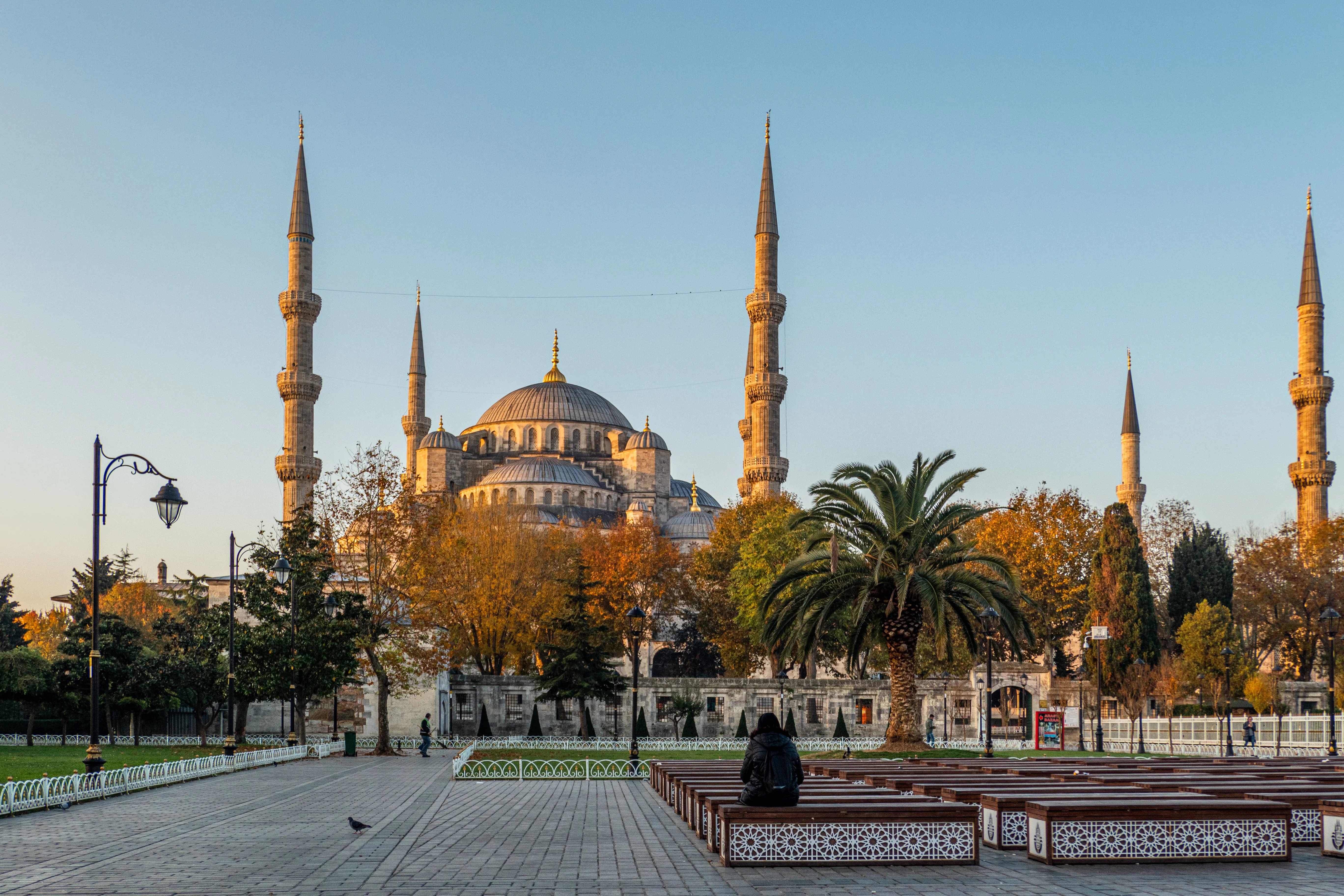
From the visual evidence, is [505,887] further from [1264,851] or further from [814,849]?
[1264,851]

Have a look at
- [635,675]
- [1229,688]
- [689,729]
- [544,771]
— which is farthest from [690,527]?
[544,771]

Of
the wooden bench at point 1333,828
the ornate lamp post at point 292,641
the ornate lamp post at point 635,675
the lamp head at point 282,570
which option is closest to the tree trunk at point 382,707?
the ornate lamp post at point 292,641

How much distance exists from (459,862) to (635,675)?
15634 millimetres

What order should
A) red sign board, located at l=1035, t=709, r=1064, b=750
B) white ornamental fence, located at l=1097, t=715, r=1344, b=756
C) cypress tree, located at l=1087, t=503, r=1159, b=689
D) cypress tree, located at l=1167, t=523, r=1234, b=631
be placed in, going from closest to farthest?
1. white ornamental fence, located at l=1097, t=715, r=1344, b=756
2. red sign board, located at l=1035, t=709, r=1064, b=750
3. cypress tree, located at l=1087, t=503, r=1159, b=689
4. cypress tree, located at l=1167, t=523, r=1234, b=631

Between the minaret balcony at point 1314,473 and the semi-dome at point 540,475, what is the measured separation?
40645 mm

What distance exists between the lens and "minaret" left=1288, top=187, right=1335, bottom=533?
5838 cm

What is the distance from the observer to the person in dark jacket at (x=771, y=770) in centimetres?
985

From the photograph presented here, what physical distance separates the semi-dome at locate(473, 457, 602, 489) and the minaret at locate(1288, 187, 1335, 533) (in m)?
40.7

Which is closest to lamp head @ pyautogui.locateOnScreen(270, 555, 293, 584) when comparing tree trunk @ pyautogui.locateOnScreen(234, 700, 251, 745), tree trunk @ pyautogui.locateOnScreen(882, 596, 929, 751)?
tree trunk @ pyautogui.locateOnScreen(234, 700, 251, 745)

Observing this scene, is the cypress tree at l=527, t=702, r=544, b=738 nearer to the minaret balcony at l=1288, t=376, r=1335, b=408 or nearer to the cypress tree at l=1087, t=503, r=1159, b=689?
the cypress tree at l=1087, t=503, r=1159, b=689

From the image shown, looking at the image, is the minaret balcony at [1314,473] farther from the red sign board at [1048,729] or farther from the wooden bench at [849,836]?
the wooden bench at [849,836]

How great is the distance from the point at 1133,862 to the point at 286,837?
7.56m

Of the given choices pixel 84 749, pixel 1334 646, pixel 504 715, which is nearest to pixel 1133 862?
pixel 84 749

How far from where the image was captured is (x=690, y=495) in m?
89.7
